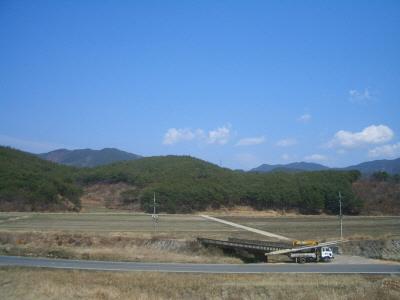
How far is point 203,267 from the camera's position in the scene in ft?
128

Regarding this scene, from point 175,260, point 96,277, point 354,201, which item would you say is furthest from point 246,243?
point 354,201

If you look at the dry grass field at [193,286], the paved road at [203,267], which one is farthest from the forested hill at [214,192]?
the dry grass field at [193,286]

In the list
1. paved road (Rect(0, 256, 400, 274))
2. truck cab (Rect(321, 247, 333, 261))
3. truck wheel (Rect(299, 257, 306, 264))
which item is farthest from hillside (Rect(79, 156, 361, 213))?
paved road (Rect(0, 256, 400, 274))

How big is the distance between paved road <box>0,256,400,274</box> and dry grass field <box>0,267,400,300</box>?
2986mm

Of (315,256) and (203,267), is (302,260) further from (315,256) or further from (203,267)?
(203,267)

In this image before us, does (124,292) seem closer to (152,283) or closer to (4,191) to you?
(152,283)

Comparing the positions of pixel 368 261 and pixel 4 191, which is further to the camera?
pixel 4 191

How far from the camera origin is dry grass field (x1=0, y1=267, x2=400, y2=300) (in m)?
28.1

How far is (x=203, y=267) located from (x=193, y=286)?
8.99 meters

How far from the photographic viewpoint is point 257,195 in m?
124

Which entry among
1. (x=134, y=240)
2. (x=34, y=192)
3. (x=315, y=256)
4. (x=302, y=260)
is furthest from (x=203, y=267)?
(x=34, y=192)

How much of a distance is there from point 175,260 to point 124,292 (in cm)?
1575

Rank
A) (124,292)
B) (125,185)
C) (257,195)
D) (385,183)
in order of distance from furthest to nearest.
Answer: (125,185) → (385,183) → (257,195) → (124,292)

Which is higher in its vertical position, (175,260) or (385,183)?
(385,183)
